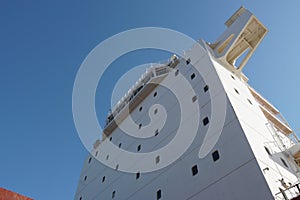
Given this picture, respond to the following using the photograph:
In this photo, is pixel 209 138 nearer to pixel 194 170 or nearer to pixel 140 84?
pixel 194 170

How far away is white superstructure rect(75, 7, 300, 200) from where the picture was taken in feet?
17.5

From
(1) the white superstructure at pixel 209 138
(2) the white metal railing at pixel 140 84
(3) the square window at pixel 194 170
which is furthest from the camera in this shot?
(2) the white metal railing at pixel 140 84

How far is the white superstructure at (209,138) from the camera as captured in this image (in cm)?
534

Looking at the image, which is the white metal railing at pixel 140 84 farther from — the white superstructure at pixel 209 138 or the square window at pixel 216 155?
the square window at pixel 216 155

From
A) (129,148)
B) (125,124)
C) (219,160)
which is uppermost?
(125,124)

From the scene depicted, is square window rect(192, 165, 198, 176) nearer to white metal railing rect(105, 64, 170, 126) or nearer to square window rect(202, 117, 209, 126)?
square window rect(202, 117, 209, 126)

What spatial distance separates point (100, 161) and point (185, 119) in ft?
18.3

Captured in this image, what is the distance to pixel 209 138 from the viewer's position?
645 cm

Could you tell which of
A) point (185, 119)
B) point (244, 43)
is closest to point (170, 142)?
point (185, 119)

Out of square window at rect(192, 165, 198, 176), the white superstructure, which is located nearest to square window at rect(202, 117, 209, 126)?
the white superstructure

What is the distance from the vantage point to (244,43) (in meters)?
9.62

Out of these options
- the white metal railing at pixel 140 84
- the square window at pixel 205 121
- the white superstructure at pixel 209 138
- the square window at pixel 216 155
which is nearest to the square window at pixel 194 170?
the white superstructure at pixel 209 138

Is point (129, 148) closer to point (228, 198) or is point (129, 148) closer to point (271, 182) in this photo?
point (228, 198)

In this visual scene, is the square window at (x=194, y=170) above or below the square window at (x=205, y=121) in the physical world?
below
